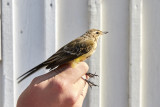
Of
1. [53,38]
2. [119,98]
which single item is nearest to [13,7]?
[53,38]

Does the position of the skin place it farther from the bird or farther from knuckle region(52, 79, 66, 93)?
the bird

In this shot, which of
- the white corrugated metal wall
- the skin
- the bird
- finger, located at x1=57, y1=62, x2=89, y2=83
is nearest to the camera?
the skin

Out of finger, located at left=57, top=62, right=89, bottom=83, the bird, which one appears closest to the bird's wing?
the bird

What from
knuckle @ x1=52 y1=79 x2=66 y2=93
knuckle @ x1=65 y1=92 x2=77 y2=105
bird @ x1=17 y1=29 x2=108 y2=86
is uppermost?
bird @ x1=17 y1=29 x2=108 y2=86

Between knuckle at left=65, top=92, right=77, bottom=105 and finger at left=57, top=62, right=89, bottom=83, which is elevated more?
finger at left=57, top=62, right=89, bottom=83

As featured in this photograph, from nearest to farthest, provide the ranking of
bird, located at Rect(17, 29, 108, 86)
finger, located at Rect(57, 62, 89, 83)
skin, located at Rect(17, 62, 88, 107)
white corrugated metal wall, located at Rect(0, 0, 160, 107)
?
skin, located at Rect(17, 62, 88, 107) → finger, located at Rect(57, 62, 89, 83) → bird, located at Rect(17, 29, 108, 86) → white corrugated metal wall, located at Rect(0, 0, 160, 107)

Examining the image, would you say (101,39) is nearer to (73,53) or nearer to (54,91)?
(73,53)

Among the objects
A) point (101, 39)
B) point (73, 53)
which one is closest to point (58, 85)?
point (73, 53)

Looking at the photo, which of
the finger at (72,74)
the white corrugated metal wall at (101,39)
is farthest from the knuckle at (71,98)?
the white corrugated metal wall at (101,39)
